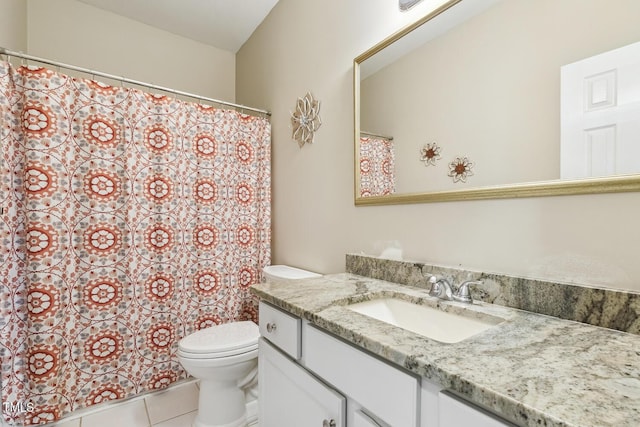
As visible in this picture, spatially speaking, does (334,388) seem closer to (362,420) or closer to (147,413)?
(362,420)

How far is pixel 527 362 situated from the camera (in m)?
0.52

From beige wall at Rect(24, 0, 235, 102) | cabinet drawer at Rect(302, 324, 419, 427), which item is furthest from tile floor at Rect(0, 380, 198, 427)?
beige wall at Rect(24, 0, 235, 102)

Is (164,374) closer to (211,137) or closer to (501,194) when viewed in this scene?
(211,137)

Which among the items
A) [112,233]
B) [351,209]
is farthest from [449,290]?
[112,233]

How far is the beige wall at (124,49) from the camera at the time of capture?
203cm

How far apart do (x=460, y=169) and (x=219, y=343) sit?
4.38 ft

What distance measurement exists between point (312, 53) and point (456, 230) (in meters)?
1.34

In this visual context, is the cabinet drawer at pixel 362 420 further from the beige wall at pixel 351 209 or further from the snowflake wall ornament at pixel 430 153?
the snowflake wall ornament at pixel 430 153

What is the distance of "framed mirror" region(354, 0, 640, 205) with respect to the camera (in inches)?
27.7

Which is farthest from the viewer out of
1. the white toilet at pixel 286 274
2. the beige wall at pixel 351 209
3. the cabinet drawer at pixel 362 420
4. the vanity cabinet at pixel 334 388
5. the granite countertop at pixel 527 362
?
the white toilet at pixel 286 274

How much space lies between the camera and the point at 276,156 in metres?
2.18

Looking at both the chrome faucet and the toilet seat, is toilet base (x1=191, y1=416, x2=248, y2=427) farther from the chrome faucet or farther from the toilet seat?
the chrome faucet

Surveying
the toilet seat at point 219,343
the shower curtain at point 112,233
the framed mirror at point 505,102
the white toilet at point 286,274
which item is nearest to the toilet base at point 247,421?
the toilet seat at point 219,343

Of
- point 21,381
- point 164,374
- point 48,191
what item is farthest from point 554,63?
point 21,381
